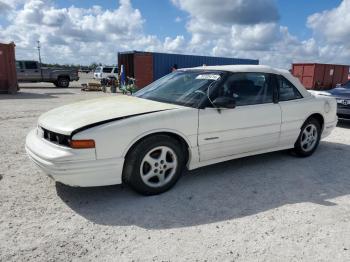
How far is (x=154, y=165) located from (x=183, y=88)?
1.24m

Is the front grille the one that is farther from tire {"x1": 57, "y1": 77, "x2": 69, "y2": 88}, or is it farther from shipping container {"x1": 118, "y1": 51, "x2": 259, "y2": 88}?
tire {"x1": 57, "y1": 77, "x2": 69, "y2": 88}

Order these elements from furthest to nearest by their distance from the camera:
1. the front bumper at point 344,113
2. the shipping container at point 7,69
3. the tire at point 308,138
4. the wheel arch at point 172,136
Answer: the shipping container at point 7,69 → the front bumper at point 344,113 → the tire at point 308,138 → the wheel arch at point 172,136

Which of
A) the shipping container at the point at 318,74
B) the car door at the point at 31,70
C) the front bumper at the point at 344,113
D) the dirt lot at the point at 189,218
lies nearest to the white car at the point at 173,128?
the dirt lot at the point at 189,218

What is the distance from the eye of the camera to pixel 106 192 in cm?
376

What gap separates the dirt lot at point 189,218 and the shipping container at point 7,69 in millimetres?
14353

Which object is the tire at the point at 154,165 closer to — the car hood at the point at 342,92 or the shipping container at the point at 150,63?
the car hood at the point at 342,92

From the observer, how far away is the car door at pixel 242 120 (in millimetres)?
3926

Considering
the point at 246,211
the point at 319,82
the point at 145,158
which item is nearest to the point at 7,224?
the point at 145,158

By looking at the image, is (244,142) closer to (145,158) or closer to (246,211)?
(246,211)

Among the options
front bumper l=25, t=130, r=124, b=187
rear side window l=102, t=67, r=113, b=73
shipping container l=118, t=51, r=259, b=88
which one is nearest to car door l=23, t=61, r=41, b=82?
shipping container l=118, t=51, r=259, b=88

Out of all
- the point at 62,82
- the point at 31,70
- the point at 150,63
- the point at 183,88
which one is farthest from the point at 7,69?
the point at 183,88

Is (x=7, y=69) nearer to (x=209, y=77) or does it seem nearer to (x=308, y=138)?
(x=209, y=77)

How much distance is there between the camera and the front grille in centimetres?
324

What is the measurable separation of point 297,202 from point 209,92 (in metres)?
1.69
